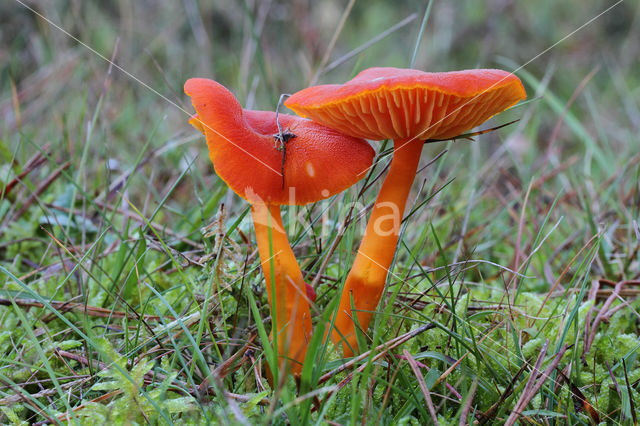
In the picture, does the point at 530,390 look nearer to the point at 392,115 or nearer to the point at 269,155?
the point at 392,115

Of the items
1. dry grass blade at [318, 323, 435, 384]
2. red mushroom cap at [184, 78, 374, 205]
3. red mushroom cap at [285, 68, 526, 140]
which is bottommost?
dry grass blade at [318, 323, 435, 384]

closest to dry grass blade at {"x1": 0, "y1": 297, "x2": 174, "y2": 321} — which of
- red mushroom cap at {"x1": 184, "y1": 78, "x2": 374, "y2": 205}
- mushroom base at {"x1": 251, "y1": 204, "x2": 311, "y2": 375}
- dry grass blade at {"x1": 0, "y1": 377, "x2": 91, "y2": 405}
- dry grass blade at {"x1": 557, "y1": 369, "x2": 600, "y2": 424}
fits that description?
dry grass blade at {"x1": 0, "y1": 377, "x2": 91, "y2": 405}

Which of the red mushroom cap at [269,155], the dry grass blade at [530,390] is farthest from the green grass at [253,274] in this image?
the red mushroom cap at [269,155]

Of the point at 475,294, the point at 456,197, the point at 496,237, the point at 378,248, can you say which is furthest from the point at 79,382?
the point at 456,197

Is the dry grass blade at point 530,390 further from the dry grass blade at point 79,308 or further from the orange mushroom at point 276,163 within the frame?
the dry grass blade at point 79,308

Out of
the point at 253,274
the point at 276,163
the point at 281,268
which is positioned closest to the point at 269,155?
the point at 276,163

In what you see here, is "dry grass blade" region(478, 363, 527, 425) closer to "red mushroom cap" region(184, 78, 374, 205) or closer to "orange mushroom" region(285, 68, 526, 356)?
"orange mushroom" region(285, 68, 526, 356)

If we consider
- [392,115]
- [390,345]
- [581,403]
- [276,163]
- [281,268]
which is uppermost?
[392,115]
